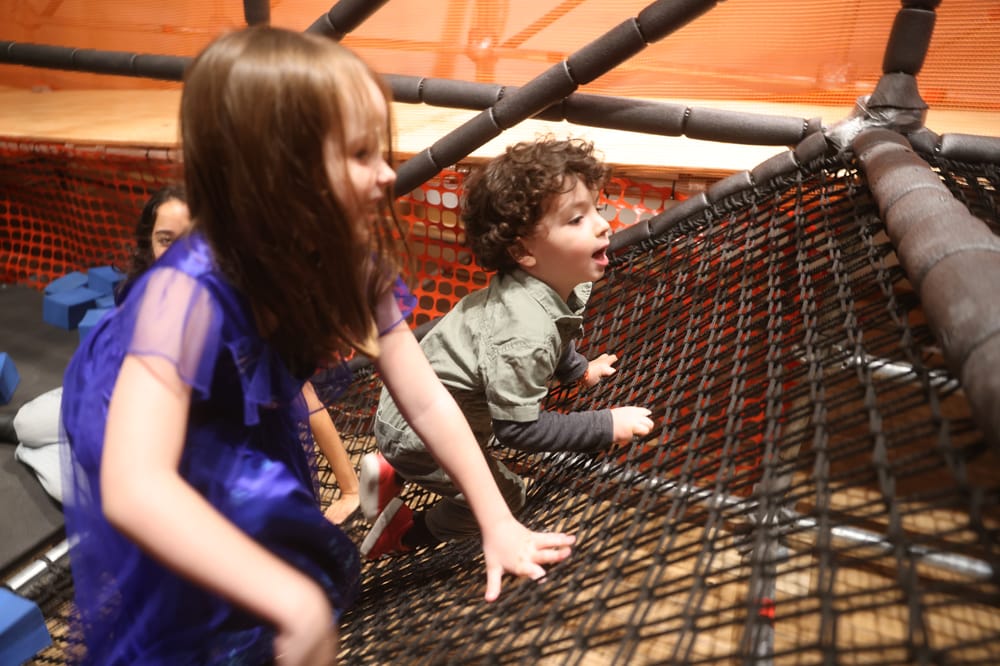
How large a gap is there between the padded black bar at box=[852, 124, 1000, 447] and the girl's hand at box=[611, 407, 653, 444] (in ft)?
1.16

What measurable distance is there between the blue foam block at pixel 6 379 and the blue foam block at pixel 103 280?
15.3 inches

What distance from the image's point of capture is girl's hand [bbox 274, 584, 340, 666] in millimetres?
494

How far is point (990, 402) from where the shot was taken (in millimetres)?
402

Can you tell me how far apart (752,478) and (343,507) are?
80 cm

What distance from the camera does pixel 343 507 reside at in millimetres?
1225

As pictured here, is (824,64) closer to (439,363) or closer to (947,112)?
(947,112)

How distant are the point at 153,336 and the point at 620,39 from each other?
85 cm

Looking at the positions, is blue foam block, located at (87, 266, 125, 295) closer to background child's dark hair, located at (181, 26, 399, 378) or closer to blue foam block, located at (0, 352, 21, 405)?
blue foam block, located at (0, 352, 21, 405)

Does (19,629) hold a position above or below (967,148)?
below

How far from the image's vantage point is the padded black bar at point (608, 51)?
1.04 m

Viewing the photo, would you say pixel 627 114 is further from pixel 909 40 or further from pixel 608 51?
pixel 909 40

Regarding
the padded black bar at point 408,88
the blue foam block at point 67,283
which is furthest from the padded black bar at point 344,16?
the blue foam block at point 67,283

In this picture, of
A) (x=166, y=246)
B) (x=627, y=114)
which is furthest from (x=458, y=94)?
(x=166, y=246)

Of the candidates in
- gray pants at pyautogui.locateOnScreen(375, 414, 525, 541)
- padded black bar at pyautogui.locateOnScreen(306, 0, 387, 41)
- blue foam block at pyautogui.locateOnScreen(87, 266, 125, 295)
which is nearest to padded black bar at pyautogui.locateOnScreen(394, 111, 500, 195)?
padded black bar at pyautogui.locateOnScreen(306, 0, 387, 41)
